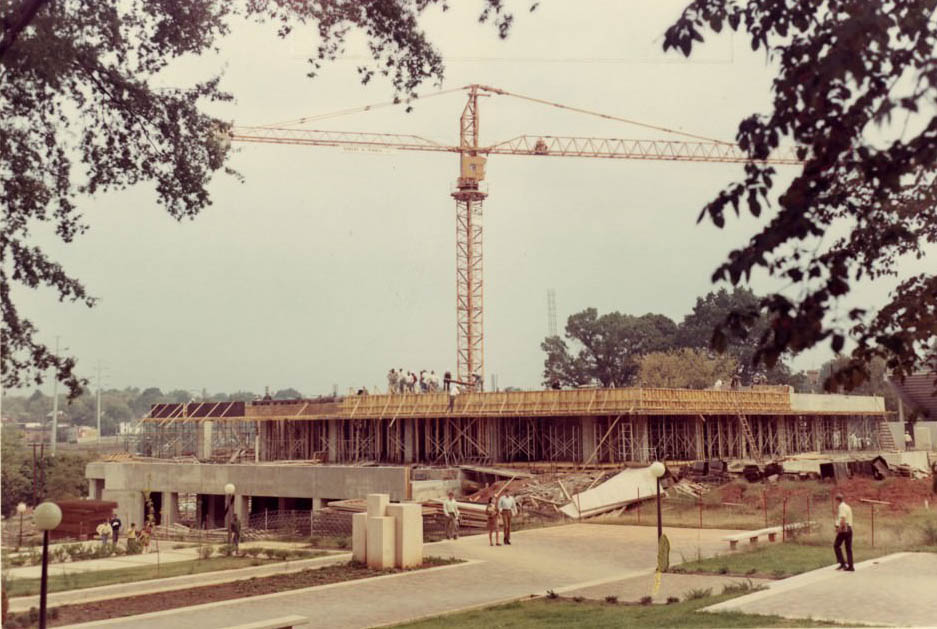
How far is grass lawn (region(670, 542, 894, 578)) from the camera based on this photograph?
1792cm

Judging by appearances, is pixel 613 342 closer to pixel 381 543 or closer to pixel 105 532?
pixel 105 532

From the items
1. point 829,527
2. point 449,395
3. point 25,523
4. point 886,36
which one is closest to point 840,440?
point 449,395

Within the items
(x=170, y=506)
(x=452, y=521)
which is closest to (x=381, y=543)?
(x=452, y=521)

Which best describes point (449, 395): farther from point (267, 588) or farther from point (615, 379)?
point (615, 379)

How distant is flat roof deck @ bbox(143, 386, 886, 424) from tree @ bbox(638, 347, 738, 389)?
20054mm

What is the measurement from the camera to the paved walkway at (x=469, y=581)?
15.0 metres

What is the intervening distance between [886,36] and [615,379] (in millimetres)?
92474

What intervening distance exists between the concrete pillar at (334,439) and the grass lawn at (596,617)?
36.4 meters

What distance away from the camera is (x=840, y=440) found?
203 ft

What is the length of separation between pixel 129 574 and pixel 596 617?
11.5 metres

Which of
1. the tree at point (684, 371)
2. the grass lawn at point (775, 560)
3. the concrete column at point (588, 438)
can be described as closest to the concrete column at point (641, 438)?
the concrete column at point (588, 438)

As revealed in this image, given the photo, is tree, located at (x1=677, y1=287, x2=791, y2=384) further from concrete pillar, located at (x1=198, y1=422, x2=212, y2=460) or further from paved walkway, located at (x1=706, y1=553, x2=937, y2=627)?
paved walkway, located at (x1=706, y1=553, x2=937, y2=627)

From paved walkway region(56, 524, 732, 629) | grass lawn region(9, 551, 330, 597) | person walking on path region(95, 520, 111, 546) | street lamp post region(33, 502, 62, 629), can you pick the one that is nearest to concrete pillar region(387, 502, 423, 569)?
paved walkway region(56, 524, 732, 629)

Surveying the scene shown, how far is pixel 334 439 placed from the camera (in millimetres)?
51531
